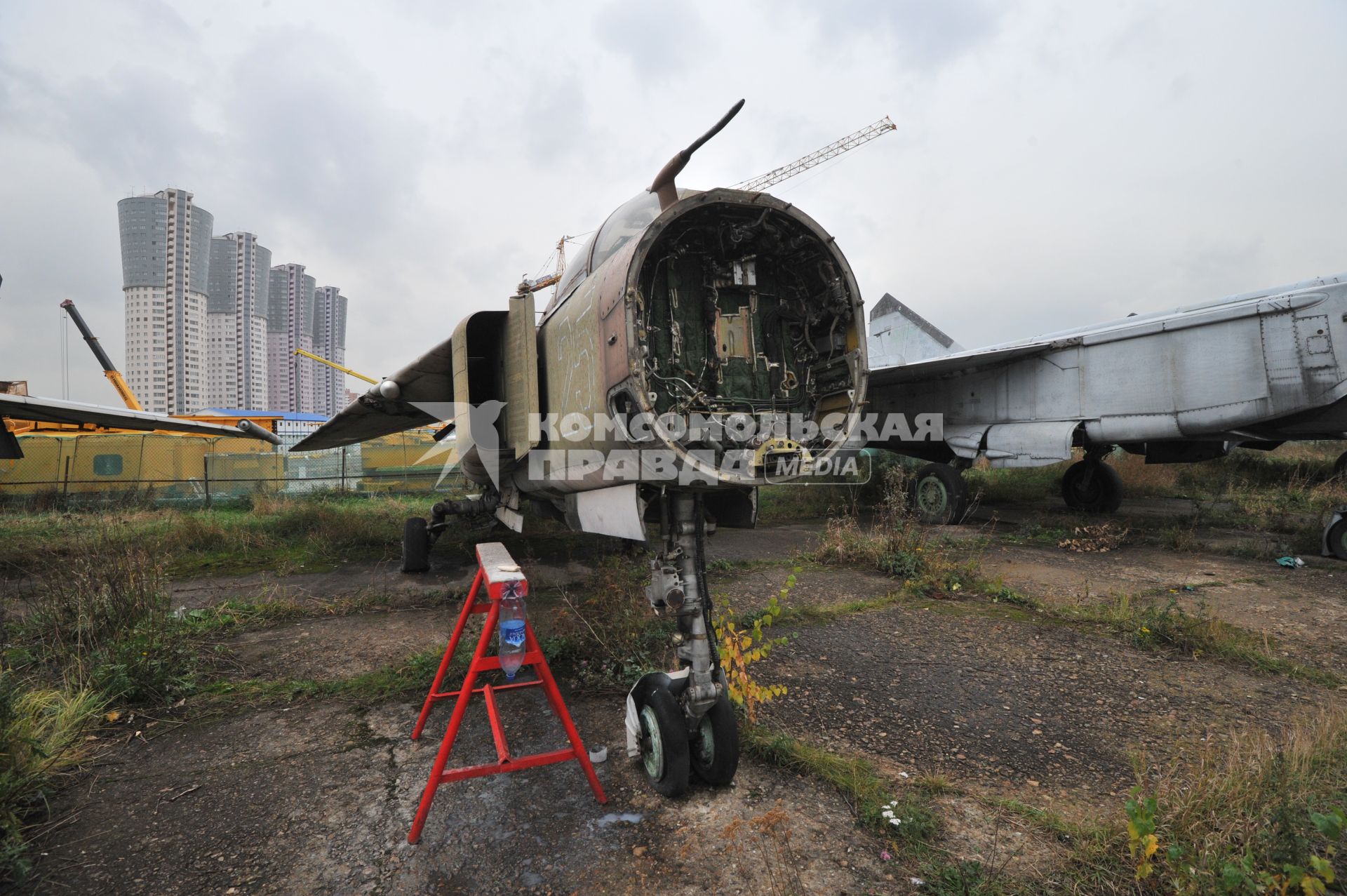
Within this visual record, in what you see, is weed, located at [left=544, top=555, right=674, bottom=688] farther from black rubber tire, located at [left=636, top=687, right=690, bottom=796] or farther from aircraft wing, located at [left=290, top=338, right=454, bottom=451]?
aircraft wing, located at [left=290, top=338, right=454, bottom=451]

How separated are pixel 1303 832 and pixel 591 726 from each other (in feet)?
9.08

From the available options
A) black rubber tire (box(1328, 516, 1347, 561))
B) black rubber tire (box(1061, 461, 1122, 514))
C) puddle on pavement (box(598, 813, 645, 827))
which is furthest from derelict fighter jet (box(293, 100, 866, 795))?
black rubber tire (box(1061, 461, 1122, 514))

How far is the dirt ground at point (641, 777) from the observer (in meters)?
2.21

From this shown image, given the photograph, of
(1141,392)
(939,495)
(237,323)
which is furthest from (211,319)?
(1141,392)

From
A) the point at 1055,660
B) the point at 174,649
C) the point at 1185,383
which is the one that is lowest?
the point at 1055,660

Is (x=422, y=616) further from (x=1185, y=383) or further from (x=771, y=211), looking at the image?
(x=1185, y=383)

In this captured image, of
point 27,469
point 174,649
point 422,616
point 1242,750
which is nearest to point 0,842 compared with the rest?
point 174,649

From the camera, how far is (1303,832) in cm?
201

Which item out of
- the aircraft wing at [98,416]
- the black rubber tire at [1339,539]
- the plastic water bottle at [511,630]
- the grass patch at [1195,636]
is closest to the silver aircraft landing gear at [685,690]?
the plastic water bottle at [511,630]

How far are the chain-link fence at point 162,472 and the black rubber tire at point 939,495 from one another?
9467 millimetres

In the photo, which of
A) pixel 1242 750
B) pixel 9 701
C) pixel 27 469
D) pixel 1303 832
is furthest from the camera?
pixel 27 469

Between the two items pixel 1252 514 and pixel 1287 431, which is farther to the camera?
pixel 1252 514

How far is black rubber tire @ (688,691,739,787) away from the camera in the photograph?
2.65 m

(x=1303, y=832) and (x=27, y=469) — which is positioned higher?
(x=27, y=469)
